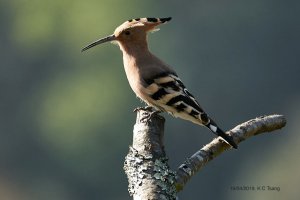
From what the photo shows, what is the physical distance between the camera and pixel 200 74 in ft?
102

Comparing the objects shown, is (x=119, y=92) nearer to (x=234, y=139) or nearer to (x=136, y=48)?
(x=136, y=48)

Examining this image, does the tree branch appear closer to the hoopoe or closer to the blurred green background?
the hoopoe

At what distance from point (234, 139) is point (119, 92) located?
28.0 metres

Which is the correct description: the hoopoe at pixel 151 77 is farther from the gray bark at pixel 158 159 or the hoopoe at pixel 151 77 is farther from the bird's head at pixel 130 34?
the gray bark at pixel 158 159

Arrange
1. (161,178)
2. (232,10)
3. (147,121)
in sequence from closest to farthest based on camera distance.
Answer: (161,178), (147,121), (232,10)

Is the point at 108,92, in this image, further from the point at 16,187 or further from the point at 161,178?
the point at 161,178

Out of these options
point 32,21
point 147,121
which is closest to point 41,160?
point 32,21

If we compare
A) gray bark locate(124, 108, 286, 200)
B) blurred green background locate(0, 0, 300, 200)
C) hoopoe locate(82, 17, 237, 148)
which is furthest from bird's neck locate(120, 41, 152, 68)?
blurred green background locate(0, 0, 300, 200)

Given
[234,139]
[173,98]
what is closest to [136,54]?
[173,98]

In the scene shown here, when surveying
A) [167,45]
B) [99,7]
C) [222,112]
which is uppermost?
[99,7]

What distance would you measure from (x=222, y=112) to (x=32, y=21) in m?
12.5

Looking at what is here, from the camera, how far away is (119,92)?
103ft

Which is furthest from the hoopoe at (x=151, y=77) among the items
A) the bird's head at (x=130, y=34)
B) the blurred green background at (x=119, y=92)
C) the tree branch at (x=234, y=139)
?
the blurred green background at (x=119, y=92)

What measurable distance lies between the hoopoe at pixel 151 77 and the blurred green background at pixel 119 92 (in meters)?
19.4
